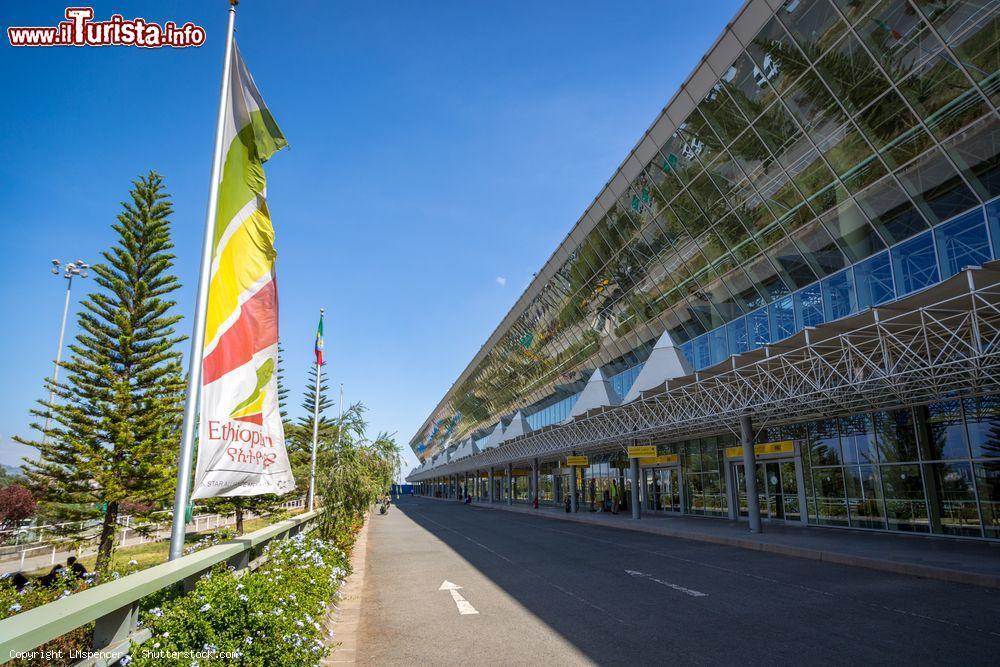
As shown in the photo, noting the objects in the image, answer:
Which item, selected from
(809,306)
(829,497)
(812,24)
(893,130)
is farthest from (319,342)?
(829,497)

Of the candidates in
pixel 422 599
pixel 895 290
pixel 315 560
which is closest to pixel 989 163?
pixel 895 290

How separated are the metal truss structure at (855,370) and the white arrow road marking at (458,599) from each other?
997cm

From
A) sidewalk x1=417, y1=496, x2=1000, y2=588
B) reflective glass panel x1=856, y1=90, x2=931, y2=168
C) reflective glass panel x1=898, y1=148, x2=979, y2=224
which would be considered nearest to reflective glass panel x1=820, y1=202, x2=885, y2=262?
reflective glass panel x1=898, y1=148, x2=979, y2=224

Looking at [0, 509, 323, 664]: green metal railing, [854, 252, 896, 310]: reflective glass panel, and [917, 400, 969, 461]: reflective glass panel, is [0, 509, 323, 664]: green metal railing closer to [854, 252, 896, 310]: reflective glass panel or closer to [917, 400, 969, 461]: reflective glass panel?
[854, 252, 896, 310]: reflective glass panel

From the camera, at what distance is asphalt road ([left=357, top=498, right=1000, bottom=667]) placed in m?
6.68

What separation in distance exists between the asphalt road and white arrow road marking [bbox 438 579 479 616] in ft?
0.32

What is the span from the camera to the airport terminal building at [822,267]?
14.2 m

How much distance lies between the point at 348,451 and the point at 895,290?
1743 cm

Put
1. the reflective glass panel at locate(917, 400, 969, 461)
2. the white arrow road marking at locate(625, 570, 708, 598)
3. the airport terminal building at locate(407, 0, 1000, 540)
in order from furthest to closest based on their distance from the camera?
1. the reflective glass panel at locate(917, 400, 969, 461)
2. the airport terminal building at locate(407, 0, 1000, 540)
3. the white arrow road marking at locate(625, 570, 708, 598)

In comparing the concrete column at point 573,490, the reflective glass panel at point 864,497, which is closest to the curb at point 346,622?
the reflective glass panel at point 864,497

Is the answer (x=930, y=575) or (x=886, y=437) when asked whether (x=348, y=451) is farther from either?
(x=886, y=437)

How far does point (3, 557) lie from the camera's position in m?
23.8

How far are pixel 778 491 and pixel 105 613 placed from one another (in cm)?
2519

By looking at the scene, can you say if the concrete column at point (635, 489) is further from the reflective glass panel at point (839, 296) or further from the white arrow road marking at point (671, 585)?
the white arrow road marking at point (671, 585)
